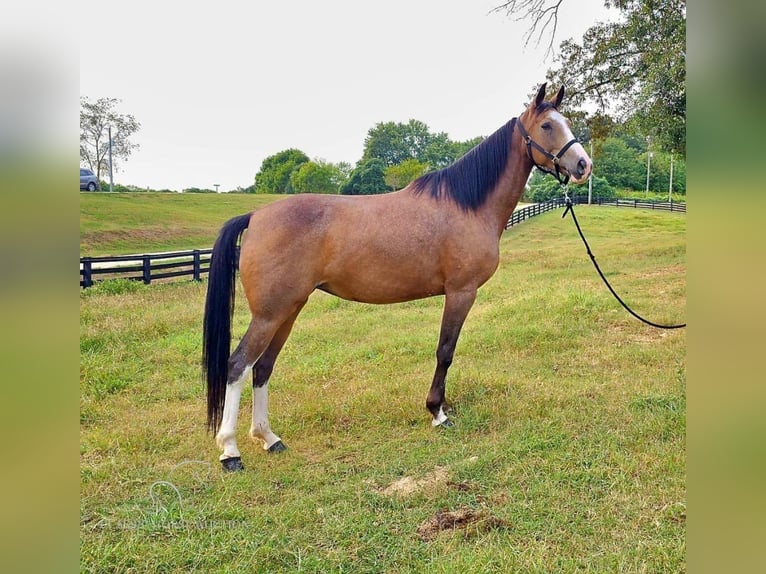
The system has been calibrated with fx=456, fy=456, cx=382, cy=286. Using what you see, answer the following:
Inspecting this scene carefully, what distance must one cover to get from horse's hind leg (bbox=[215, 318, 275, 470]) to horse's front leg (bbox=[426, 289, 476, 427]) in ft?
4.57

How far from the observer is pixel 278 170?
22688mm

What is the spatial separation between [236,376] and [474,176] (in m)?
2.42

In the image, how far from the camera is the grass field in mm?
2172

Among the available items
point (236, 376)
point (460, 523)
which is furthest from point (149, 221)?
point (460, 523)

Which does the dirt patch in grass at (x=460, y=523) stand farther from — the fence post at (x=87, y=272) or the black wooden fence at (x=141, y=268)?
the fence post at (x=87, y=272)

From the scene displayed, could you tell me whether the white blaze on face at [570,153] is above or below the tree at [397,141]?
below

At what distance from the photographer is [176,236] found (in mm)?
16219

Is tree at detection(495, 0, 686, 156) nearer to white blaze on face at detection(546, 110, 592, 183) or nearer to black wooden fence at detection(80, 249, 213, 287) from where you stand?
white blaze on face at detection(546, 110, 592, 183)

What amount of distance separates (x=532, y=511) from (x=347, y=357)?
10.4 feet

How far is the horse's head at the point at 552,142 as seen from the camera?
3457 mm

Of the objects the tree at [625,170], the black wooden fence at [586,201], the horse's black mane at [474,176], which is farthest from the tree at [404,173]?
Answer: the tree at [625,170]
